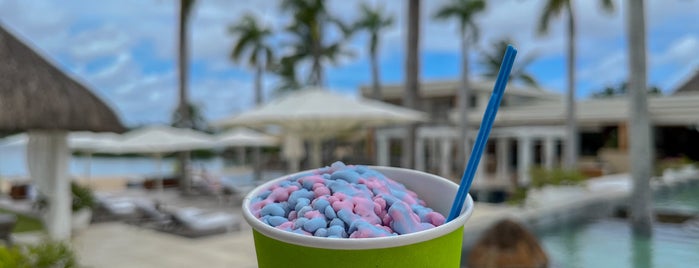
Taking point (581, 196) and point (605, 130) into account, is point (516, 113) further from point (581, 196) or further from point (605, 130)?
point (581, 196)

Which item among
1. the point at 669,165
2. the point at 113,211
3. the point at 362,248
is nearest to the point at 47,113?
the point at 113,211

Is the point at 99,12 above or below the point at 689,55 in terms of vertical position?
above

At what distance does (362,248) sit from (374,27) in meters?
28.8

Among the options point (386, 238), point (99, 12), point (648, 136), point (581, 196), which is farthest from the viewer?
point (581, 196)

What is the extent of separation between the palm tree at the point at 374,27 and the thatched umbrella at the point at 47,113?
2102 centimetres

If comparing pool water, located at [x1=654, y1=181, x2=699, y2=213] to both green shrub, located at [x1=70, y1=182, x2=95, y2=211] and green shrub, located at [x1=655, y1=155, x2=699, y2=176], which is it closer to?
green shrub, located at [x1=655, y1=155, x2=699, y2=176]

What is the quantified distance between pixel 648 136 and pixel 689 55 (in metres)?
7.14

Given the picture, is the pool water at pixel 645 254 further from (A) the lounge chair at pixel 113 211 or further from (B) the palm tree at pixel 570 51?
(B) the palm tree at pixel 570 51

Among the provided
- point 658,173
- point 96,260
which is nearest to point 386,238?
point 96,260

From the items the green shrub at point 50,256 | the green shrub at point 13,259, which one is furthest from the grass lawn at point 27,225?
the green shrub at point 13,259

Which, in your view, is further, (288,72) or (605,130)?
(288,72)

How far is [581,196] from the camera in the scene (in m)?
12.4

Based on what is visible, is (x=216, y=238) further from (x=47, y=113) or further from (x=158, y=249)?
(x=47, y=113)

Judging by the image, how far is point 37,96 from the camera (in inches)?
267
